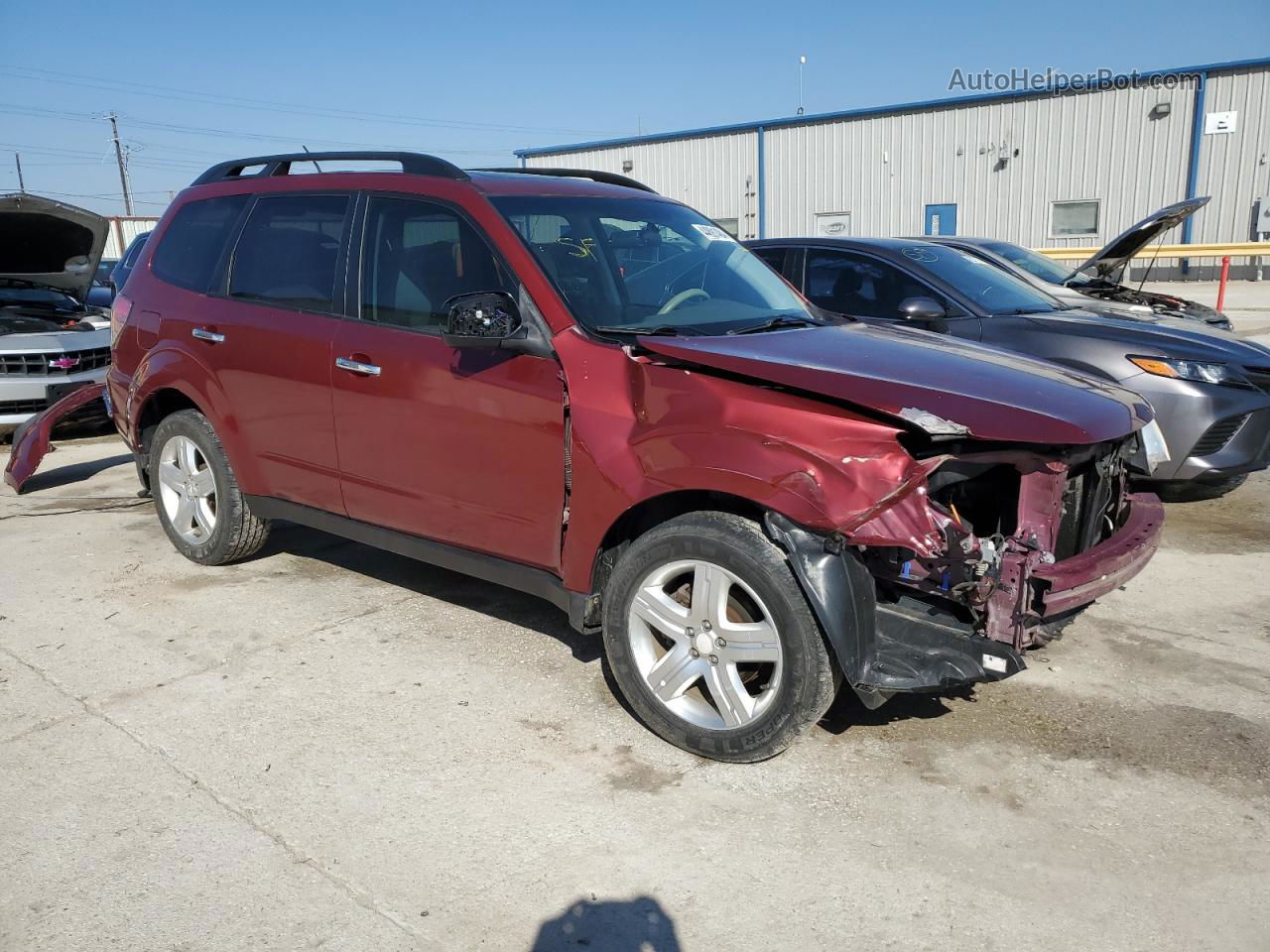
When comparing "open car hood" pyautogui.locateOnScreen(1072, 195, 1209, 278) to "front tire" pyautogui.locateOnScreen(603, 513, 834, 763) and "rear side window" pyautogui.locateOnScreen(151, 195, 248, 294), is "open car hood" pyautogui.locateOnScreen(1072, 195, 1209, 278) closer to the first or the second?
"front tire" pyautogui.locateOnScreen(603, 513, 834, 763)

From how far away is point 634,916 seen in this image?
2602 millimetres

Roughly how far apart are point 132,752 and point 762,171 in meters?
30.7

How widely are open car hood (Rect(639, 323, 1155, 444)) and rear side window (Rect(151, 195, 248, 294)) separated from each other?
2647mm

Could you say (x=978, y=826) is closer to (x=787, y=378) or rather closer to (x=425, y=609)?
(x=787, y=378)

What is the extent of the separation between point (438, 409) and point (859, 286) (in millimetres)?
3832

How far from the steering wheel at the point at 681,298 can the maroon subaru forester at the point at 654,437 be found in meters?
0.02

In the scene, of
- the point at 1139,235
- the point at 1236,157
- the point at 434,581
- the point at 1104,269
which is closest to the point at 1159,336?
the point at 1139,235

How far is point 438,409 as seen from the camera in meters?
3.88

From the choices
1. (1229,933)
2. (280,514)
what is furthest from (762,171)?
(1229,933)

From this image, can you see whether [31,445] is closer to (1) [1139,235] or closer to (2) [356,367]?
(2) [356,367]

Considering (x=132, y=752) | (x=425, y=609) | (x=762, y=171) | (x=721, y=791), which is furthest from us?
(x=762, y=171)

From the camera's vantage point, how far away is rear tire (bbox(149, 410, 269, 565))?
16.5 ft

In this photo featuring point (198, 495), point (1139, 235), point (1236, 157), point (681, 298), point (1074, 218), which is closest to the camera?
point (681, 298)

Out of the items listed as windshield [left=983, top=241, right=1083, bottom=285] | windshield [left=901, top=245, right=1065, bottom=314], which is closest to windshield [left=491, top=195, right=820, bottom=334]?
windshield [left=901, top=245, right=1065, bottom=314]
